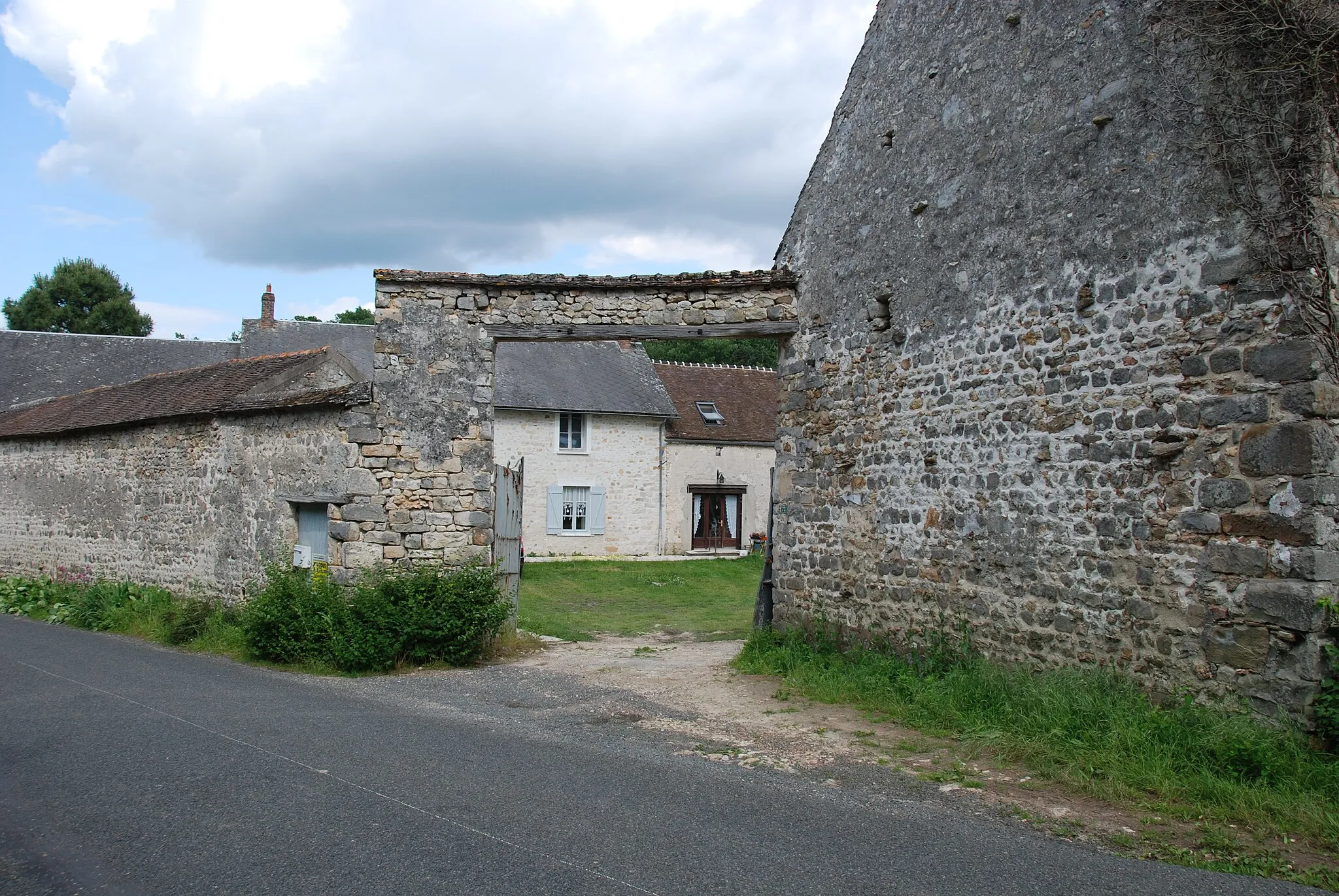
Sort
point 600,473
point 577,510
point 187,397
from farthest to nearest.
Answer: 1. point 600,473
2. point 577,510
3. point 187,397

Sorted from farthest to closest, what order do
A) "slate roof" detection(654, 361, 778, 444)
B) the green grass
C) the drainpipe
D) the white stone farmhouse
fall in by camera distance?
"slate roof" detection(654, 361, 778, 444)
the drainpipe
the white stone farmhouse
the green grass

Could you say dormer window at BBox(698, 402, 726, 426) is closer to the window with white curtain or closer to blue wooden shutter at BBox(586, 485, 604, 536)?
blue wooden shutter at BBox(586, 485, 604, 536)

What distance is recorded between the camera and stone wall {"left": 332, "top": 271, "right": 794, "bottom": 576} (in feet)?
32.8

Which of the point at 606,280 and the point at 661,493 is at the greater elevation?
the point at 606,280

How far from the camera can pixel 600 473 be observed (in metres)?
24.6

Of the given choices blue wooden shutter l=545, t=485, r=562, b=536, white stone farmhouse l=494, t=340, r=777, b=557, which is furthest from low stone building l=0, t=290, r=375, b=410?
blue wooden shutter l=545, t=485, r=562, b=536

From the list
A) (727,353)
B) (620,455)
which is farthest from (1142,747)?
(727,353)

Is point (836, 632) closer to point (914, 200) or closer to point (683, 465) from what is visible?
point (914, 200)

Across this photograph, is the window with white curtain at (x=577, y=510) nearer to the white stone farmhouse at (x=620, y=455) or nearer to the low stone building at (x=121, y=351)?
the white stone farmhouse at (x=620, y=455)

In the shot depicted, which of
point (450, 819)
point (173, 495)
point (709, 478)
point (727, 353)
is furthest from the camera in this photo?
point (727, 353)

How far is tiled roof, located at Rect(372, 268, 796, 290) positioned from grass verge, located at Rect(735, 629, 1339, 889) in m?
4.31

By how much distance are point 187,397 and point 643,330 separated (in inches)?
291

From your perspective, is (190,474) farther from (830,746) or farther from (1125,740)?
(1125,740)

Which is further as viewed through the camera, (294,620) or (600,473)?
(600,473)
